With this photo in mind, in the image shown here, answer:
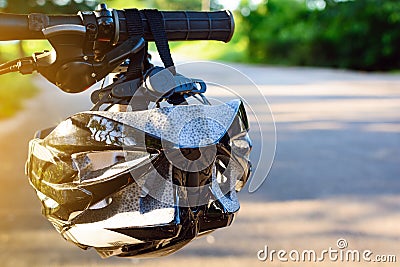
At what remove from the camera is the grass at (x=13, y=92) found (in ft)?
35.9

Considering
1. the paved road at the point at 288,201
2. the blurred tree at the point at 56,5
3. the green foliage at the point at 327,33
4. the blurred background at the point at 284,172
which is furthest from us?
the green foliage at the point at 327,33

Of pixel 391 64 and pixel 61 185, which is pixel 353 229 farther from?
pixel 391 64

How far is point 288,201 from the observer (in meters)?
5.61

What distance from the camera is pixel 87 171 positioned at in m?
1.12

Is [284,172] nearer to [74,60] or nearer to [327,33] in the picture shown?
[74,60]

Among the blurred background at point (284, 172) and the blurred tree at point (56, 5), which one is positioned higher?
the blurred tree at point (56, 5)

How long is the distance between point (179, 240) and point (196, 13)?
0.47 m

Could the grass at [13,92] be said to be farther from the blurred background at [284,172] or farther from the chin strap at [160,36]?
the chin strap at [160,36]

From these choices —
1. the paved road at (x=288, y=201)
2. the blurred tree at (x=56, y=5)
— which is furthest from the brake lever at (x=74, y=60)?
the blurred tree at (x=56, y=5)

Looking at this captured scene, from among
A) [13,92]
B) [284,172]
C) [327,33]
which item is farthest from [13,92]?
[327,33]

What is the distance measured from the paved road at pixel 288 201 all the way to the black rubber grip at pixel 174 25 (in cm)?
8

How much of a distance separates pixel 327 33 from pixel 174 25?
32.7 m

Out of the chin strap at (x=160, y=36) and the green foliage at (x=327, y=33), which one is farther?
the green foliage at (x=327, y=33)

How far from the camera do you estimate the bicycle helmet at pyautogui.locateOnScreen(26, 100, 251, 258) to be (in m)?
1.05
